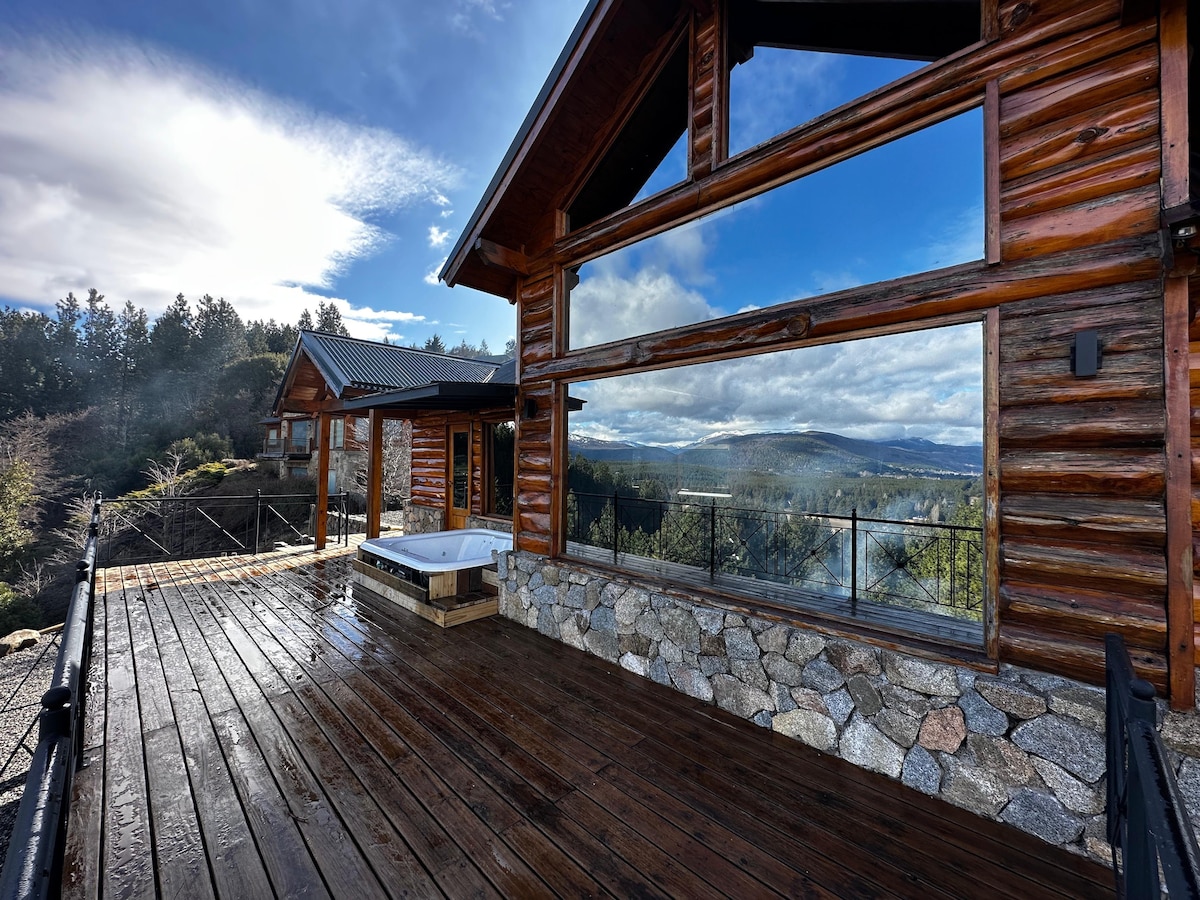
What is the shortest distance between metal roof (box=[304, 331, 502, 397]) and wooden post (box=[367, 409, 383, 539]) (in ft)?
2.09

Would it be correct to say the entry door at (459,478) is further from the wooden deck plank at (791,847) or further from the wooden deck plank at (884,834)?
the wooden deck plank at (791,847)

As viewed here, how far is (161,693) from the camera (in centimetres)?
337

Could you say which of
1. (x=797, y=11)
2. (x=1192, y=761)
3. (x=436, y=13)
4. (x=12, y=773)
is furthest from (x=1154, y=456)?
(x=436, y=13)

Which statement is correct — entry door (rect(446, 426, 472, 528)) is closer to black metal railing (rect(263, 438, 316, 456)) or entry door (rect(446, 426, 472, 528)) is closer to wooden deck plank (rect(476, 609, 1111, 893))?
wooden deck plank (rect(476, 609, 1111, 893))

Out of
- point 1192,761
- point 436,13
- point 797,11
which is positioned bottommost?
point 1192,761

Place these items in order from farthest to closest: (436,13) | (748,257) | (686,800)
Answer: (436,13) < (748,257) < (686,800)

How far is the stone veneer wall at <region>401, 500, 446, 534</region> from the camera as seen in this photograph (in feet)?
29.9

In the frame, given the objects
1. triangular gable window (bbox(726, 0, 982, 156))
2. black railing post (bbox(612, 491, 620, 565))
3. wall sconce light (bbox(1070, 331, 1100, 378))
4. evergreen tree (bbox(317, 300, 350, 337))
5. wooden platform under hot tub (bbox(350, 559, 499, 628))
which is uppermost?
evergreen tree (bbox(317, 300, 350, 337))

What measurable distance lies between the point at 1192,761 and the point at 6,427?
118ft

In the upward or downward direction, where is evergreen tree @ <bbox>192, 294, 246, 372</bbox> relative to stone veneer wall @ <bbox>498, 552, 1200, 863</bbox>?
upward

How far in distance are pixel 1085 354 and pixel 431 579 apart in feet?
17.4

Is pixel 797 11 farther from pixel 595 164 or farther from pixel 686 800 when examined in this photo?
pixel 686 800

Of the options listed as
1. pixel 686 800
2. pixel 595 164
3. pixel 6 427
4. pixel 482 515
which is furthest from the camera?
pixel 6 427

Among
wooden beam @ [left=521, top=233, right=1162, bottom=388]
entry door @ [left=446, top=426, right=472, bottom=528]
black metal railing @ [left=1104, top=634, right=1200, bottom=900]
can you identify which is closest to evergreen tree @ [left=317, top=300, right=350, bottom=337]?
entry door @ [left=446, top=426, right=472, bottom=528]
